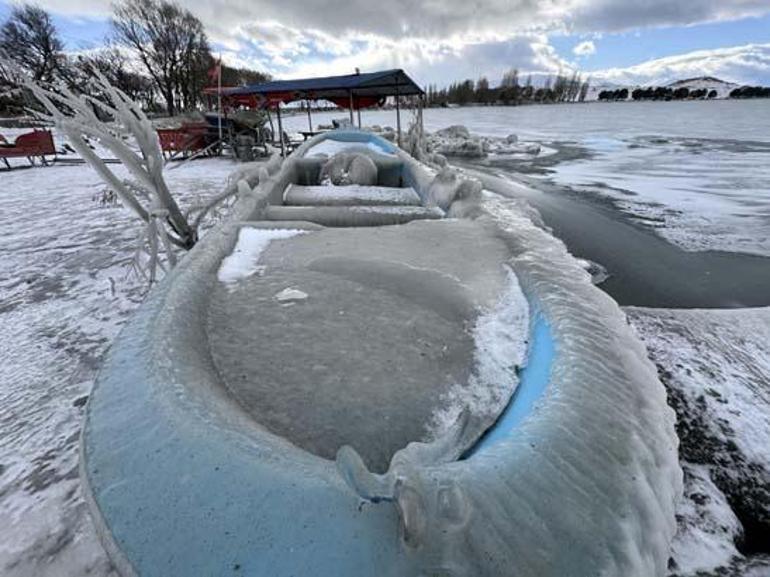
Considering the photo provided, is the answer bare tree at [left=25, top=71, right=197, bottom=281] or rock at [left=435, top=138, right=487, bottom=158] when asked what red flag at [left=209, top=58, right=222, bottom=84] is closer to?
bare tree at [left=25, top=71, right=197, bottom=281]

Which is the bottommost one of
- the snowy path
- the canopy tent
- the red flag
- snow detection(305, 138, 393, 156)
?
the snowy path

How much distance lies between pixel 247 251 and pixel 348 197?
183 centimetres

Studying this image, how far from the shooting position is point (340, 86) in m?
9.23

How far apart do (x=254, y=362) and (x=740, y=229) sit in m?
6.38

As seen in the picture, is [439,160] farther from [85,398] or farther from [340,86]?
[85,398]

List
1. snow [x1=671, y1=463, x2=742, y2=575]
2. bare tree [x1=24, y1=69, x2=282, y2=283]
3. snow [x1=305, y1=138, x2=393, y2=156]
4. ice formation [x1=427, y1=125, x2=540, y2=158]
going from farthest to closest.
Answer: ice formation [x1=427, y1=125, x2=540, y2=158] → snow [x1=305, y1=138, x2=393, y2=156] → bare tree [x1=24, y1=69, x2=282, y2=283] → snow [x1=671, y1=463, x2=742, y2=575]

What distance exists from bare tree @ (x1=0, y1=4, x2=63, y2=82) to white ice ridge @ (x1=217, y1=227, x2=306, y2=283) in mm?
33315

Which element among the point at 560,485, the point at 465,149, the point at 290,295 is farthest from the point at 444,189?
the point at 465,149

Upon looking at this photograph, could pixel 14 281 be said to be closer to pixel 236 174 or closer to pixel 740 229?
pixel 236 174

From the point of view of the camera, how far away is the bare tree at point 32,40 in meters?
25.9

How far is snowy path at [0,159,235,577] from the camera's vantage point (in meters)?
1.49

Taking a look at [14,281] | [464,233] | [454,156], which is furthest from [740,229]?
[454,156]

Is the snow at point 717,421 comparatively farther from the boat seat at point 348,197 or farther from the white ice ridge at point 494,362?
the boat seat at point 348,197

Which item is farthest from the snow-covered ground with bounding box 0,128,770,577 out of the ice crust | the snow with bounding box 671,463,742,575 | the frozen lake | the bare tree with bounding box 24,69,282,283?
the frozen lake
